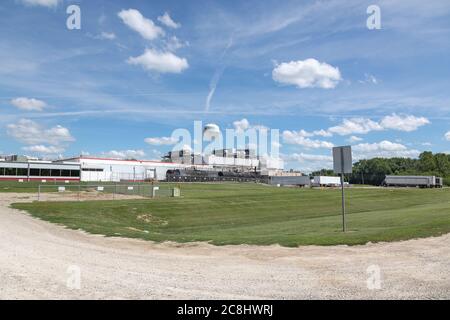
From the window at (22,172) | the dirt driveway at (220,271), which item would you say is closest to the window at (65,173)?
the window at (22,172)

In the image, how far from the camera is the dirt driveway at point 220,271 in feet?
22.8

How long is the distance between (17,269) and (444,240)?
11.3 meters

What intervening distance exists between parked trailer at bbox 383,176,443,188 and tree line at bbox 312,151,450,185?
22527 millimetres

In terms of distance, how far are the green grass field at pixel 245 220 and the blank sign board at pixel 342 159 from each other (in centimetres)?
231

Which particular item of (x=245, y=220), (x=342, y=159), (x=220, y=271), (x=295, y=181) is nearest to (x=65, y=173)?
(x=295, y=181)

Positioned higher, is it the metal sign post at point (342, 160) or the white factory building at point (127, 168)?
the white factory building at point (127, 168)

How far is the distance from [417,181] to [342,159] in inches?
4512

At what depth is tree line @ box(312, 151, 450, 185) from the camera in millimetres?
160625

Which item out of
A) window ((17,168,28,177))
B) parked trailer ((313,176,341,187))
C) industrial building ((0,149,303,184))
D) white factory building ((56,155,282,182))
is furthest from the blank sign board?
parked trailer ((313,176,341,187))

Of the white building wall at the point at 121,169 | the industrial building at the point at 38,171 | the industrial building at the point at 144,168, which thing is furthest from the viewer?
the white building wall at the point at 121,169

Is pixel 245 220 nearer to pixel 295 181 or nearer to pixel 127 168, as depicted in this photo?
pixel 127 168

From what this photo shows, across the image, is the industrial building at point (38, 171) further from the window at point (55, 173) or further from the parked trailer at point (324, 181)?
the parked trailer at point (324, 181)

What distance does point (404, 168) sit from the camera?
621 feet
